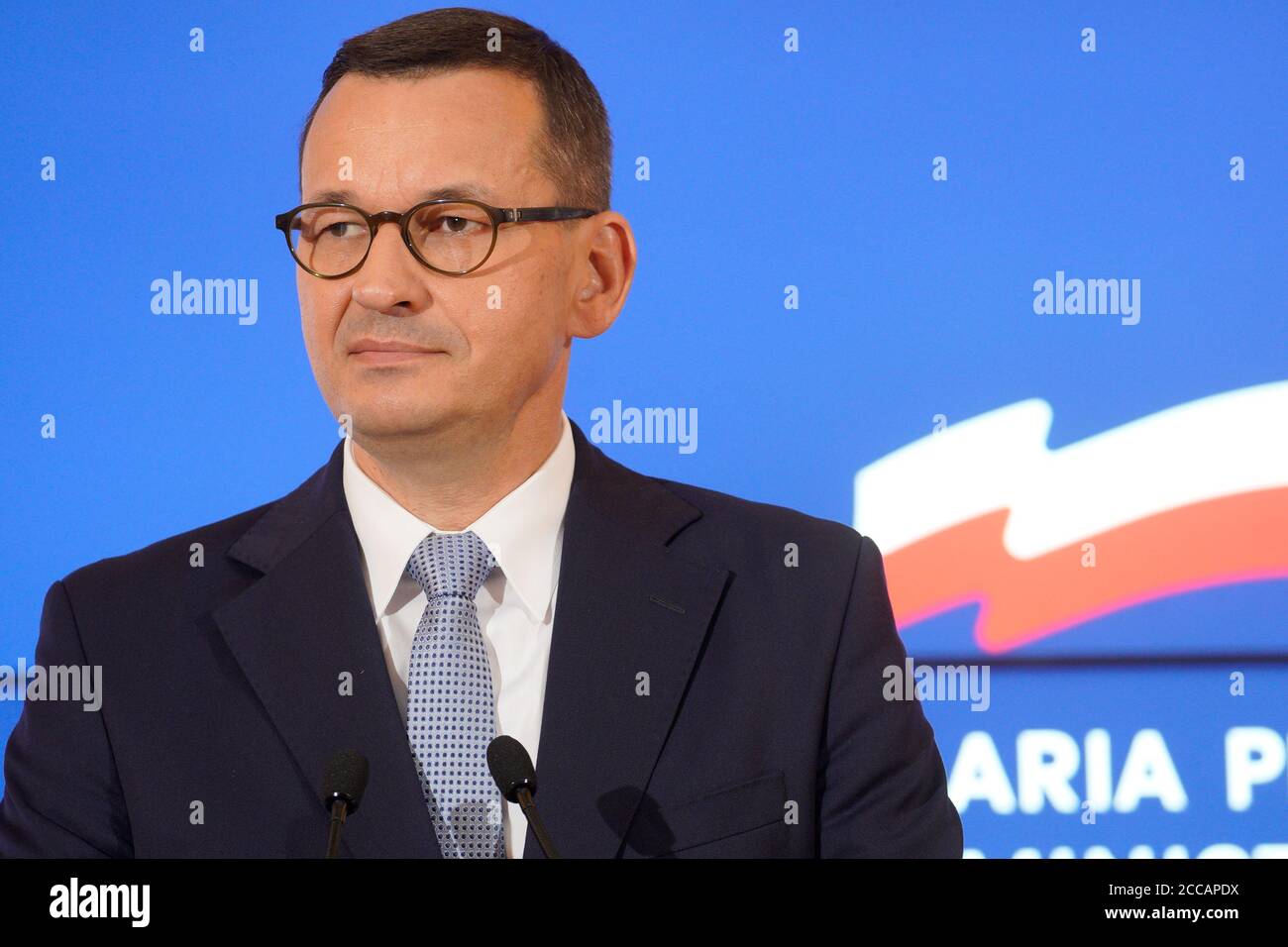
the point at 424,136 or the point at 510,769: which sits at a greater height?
the point at 424,136

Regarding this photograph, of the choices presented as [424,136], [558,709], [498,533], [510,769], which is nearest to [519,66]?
[424,136]

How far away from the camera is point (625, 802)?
1.49m

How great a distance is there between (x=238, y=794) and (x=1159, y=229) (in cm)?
176

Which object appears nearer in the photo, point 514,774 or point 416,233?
point 514,774

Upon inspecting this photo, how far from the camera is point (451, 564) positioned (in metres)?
1.59

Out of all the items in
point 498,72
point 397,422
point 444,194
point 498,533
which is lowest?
point 498,533

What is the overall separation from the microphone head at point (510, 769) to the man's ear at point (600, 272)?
0.71 metres

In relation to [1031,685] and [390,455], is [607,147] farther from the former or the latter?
[1031,685]

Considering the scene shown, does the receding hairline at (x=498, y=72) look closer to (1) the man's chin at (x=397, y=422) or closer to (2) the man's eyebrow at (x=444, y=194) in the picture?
(2) the man's eyebrow at (x=444, y=194)

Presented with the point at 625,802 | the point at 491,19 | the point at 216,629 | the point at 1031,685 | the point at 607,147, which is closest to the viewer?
the point at 625,802

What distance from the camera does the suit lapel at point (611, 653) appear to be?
1.50m

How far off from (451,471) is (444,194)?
1.11ft

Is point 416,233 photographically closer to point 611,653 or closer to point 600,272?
point 600,272
